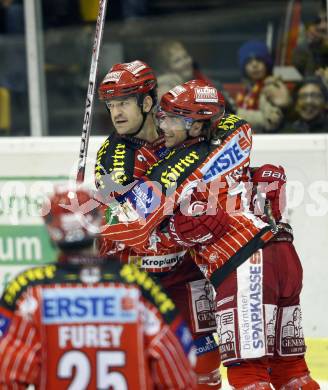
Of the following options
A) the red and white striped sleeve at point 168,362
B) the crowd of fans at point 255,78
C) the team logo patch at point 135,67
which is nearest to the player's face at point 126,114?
the team logo patch at point 135,67

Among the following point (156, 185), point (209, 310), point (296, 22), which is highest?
point (296, 22)

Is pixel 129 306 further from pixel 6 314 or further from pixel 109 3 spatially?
pixel 109 3

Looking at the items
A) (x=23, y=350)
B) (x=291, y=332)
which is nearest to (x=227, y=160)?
(x=291, y=332)

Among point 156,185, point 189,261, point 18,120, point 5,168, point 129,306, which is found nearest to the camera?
point 129,306

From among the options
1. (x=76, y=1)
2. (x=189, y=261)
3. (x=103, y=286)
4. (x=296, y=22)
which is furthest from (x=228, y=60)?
(x=103, y=286)

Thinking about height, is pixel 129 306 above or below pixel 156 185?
below

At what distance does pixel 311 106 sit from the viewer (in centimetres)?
678

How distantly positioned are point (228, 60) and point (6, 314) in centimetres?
401

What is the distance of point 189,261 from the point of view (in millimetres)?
5199

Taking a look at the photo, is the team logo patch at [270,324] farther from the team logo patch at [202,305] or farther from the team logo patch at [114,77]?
the team logo patch at [114,77]

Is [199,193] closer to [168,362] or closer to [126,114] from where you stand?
[126,114]

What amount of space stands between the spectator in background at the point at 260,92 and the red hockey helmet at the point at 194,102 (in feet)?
6.39

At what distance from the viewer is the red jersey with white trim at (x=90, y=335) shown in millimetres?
3512

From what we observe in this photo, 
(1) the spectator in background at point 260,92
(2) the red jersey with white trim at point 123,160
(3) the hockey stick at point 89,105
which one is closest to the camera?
(2) the red jersey with white trim at point 123,160
